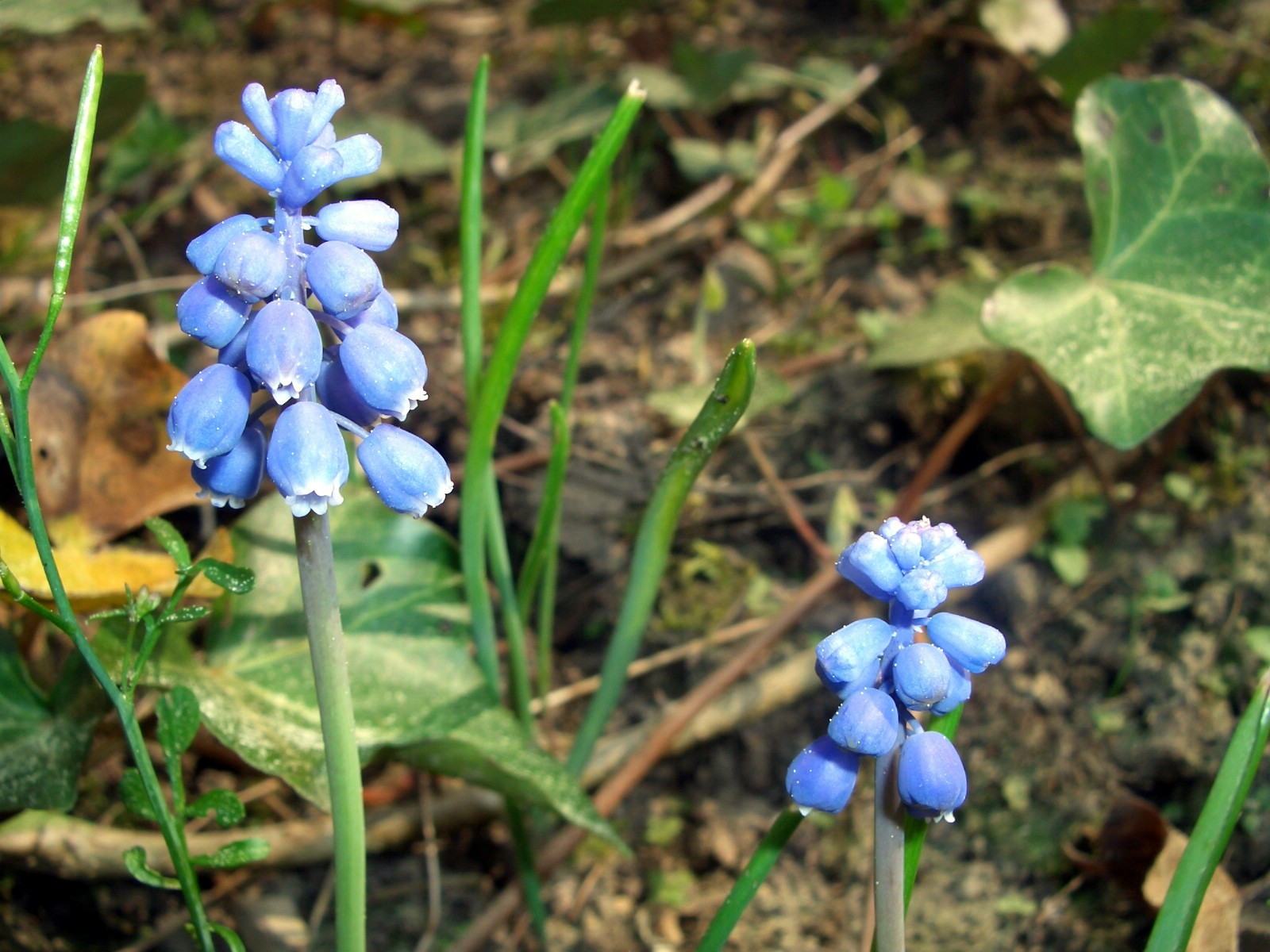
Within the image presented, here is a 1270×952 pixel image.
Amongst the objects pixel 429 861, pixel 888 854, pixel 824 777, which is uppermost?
pixel 824 777

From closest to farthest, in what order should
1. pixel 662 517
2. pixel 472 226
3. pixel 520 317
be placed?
pixel 520 317 → pixel 662 517 → pixel 472 226

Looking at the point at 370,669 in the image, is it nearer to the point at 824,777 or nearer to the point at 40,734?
the point at 40,734

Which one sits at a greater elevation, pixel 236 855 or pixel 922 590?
pixel 922 590

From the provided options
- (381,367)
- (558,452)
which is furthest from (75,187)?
(558,452)

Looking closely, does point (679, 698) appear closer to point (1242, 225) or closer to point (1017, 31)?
point (1242, 225)

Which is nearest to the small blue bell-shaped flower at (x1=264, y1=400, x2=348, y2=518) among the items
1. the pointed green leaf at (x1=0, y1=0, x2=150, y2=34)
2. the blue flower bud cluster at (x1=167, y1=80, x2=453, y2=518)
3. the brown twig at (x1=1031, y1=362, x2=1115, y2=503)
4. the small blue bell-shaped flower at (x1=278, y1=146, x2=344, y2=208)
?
the blue flower bud cluster at (x1=167, y1=80, x2=453, y2=518)

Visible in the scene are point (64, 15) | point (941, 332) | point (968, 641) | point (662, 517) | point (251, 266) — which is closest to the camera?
point (251, 266)

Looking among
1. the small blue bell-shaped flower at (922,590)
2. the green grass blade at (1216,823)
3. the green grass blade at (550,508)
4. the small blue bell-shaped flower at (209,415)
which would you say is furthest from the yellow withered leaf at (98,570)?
the green grass blade at (1216,823)
